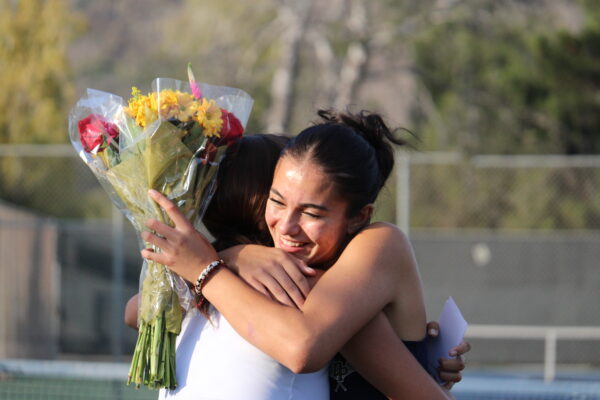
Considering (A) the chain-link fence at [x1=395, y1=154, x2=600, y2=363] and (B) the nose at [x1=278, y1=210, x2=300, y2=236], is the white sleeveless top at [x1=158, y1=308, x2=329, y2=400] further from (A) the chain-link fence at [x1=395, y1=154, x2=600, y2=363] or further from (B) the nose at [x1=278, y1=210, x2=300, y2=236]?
(A) the chain-link fence at [x1=395, y1=154, x2=600, y2=363]

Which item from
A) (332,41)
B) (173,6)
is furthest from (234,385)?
(173,6)

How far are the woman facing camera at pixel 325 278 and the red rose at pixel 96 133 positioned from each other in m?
0.24

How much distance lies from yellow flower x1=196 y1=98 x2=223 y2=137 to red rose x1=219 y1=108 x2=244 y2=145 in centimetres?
3

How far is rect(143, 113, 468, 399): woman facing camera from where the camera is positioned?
7.65 ft

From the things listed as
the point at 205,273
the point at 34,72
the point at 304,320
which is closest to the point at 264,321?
the point at 304,320

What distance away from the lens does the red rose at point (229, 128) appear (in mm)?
2633

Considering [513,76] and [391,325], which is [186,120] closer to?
[391,325]

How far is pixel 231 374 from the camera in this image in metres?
2.39

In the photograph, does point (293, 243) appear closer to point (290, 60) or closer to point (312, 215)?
point (312, 215)

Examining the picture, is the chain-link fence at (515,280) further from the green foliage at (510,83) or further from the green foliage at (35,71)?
the green foliage at (35,71)

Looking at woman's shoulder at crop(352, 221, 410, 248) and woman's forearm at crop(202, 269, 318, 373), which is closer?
woman's forearm at crop(202, 269, 318, 373)

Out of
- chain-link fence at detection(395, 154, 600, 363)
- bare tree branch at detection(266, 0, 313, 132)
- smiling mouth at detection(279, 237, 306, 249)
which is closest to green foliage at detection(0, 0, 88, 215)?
bare tree branch at detection(266, 0, 313, 132)

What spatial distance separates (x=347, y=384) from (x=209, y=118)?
755 mm

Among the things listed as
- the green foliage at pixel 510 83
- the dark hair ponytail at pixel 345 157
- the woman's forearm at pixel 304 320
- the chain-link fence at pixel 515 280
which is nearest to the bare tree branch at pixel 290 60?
the green foliage at pixel 510 83
